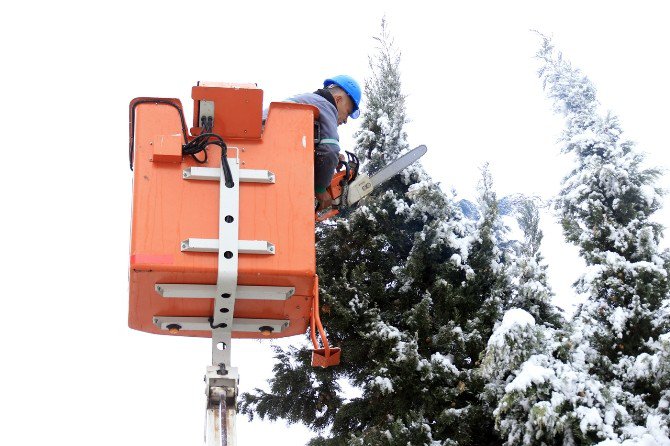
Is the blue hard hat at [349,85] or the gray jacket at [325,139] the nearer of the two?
the gray jacket at [325,139]

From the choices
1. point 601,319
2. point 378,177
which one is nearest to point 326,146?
point 378,177

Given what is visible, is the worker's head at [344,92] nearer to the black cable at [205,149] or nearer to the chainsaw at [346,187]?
the chainsaw at [346,187]

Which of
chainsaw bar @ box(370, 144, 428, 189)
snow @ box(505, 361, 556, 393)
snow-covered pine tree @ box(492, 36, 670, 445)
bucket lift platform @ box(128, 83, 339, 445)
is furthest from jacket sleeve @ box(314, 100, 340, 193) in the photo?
snow @ box(505, 361, 556, 393)

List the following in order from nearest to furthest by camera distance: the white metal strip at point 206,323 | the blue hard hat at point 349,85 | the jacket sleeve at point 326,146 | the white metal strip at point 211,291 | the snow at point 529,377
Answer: the white metal strip at point 211,291 < the white metal strip at point 206,323 < the jacket sleeve at point 326,146 < the snow at point 529,377 < the blue hard hat at point 349,85

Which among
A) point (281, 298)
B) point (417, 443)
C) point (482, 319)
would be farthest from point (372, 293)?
point (281, 298)

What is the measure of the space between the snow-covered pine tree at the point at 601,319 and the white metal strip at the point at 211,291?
162 cm

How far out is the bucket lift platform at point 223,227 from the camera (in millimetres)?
4789

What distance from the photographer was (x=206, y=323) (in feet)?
17.1

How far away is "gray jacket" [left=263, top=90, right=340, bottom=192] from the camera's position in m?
5.69

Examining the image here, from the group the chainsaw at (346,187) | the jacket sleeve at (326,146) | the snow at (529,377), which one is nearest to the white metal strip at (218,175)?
the jacket sleeve at (326,146)

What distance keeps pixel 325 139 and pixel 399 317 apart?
2.16 m

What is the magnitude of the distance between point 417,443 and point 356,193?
180 centimetres

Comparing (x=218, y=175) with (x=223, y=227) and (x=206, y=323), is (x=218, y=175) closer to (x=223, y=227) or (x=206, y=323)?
(x=223, y=227)

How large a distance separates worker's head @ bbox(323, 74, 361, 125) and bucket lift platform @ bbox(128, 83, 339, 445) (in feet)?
3.91
